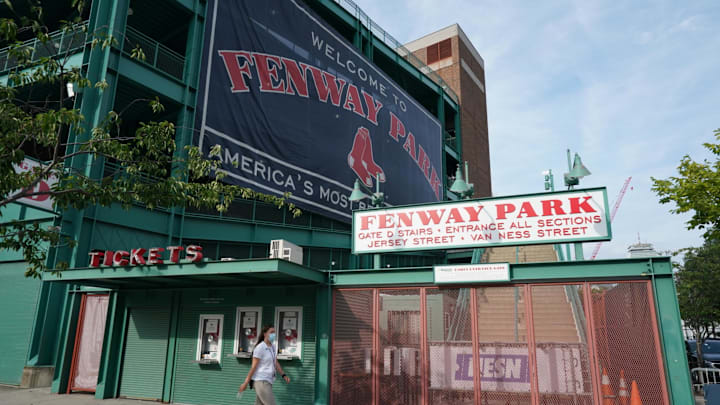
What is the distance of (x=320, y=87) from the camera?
2594cm

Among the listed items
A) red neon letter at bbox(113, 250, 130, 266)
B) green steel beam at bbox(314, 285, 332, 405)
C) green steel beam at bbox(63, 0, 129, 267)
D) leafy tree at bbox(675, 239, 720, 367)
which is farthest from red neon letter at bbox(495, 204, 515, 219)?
leafy tree at bbox(675, 239, 720, 367)

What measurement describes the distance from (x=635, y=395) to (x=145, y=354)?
12.0 meters

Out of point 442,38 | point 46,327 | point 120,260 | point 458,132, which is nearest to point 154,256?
point 120,260

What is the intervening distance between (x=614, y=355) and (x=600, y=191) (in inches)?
147

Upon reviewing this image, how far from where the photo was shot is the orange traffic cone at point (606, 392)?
879 cm

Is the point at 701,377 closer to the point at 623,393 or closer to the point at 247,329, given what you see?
the point at 623,393

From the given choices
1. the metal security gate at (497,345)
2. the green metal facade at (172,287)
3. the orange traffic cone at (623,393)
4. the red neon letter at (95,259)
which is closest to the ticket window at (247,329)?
the green metal facade at (172,287)

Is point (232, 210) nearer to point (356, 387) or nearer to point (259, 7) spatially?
point (259, 7)

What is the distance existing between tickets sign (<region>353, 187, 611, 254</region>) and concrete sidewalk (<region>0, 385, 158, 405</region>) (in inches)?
296

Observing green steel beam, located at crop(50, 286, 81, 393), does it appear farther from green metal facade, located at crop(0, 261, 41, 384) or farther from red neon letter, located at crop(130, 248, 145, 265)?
red neon letter, located at crop(130, 248, 145, 265)

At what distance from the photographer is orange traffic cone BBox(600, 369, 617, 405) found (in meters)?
8.79

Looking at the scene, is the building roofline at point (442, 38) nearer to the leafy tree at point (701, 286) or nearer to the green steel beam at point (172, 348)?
the leafy tree at point (701, 286)

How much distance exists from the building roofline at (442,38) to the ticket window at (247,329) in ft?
139

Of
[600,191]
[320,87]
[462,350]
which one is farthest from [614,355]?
[320,87]
